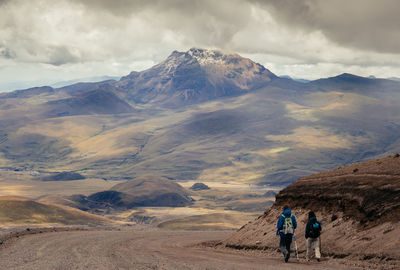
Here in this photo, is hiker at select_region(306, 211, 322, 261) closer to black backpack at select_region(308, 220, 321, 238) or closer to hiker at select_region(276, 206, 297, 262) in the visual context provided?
black backpack at select_region(308, 220, 321, 238)

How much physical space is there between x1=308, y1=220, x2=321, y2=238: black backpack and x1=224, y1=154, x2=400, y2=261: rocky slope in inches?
64.4

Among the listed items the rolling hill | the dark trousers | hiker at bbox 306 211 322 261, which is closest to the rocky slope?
hiker at bbox 306 211 322 261

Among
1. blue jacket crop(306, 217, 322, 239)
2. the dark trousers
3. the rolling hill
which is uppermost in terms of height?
blue jacket crop(306, 217, 322, 239)

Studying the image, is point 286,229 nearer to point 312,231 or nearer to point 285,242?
point 285,242

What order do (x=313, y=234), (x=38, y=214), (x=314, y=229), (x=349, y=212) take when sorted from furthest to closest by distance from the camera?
1. (x=38, y=214)
2. (x=349, y=212)
3. (x=313, y=234)
4. (x=314, y=229)

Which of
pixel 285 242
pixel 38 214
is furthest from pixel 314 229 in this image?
pixel 38 214

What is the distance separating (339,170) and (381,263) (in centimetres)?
2012

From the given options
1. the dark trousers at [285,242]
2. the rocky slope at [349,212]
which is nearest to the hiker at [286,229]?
Answer: the dark trousers at [285,242]

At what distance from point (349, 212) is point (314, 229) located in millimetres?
6084

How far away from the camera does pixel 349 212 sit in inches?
1359

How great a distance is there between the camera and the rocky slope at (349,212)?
2844 cm

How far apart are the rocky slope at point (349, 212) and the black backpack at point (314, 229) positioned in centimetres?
164

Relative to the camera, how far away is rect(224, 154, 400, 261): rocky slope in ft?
93.3

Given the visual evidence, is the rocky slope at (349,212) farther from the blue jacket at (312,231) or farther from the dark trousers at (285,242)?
the dark trousers at (285,242)
